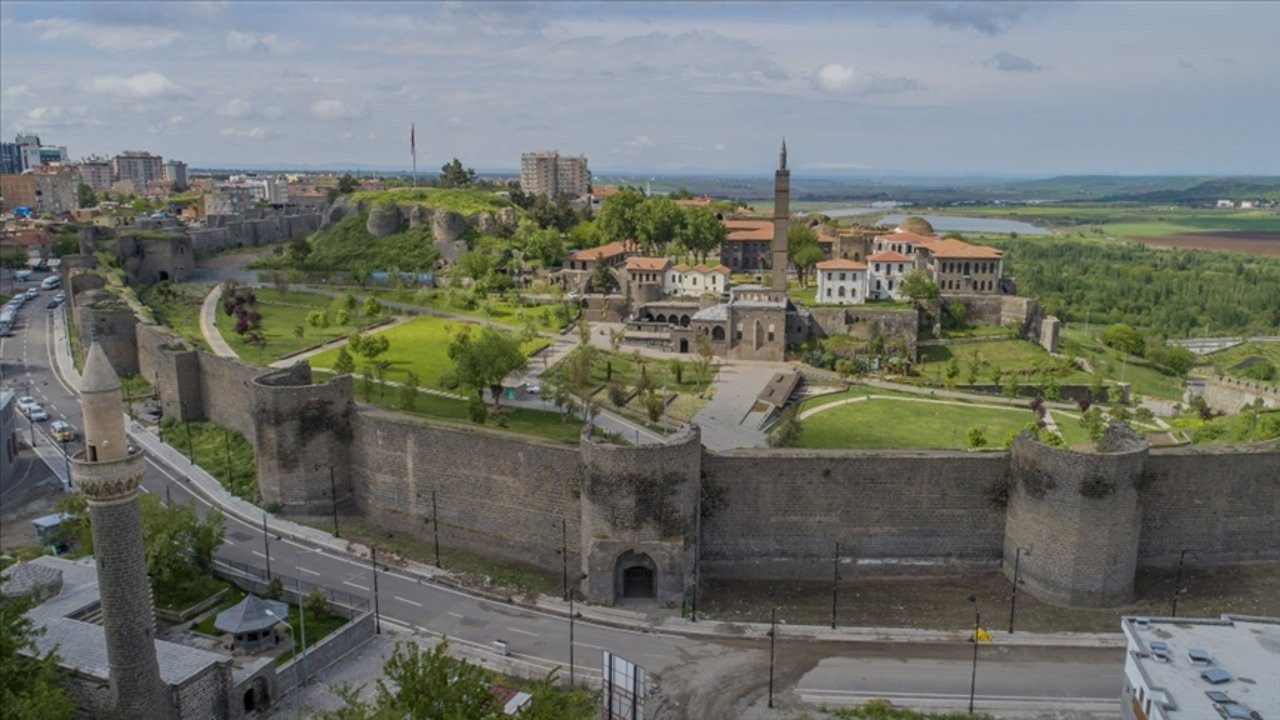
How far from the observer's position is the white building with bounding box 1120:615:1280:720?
70.1ft

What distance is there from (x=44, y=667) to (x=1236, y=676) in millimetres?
28162

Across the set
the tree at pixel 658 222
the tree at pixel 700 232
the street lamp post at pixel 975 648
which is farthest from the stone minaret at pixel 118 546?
the tree at pixel 658 222

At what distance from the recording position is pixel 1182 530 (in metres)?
33.6

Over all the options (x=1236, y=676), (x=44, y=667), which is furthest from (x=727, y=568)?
(x=44, y=667)

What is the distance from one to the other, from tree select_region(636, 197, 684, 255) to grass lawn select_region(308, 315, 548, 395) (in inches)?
1128

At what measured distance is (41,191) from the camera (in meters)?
165

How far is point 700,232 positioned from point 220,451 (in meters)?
61.7

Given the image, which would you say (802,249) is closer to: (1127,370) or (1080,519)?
(1127,370)

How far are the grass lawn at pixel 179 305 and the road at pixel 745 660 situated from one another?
38.4 meters

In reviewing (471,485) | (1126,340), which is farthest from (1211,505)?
(1126,340)

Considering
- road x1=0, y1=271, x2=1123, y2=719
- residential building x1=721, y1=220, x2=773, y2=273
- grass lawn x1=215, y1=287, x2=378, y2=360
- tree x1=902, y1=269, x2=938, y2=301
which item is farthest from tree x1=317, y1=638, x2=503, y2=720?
residential building x1=721, y1=220, x2=773, y2=273

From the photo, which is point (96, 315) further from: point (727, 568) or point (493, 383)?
point (727, 568)

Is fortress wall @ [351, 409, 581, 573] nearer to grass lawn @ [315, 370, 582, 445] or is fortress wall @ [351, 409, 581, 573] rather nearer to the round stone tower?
grass lawn @ [315, 370, 582, 445]

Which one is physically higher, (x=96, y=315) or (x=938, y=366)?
(x=96, y=315)
